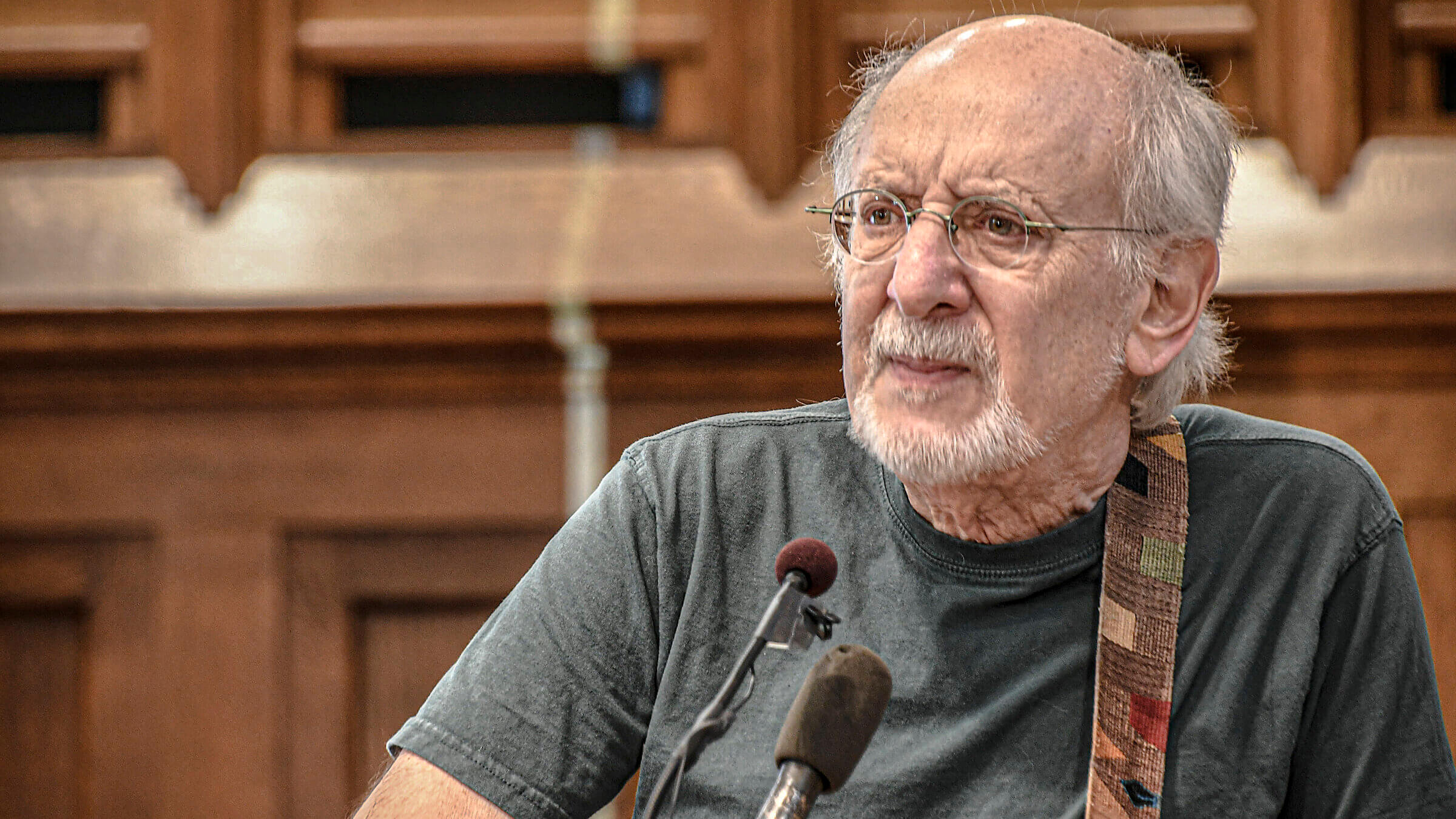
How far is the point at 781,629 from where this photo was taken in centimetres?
98

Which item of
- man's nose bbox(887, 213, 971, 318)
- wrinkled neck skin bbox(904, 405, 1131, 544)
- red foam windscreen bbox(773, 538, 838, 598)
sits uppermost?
man's nose bbox(887, 213, 971, 318)

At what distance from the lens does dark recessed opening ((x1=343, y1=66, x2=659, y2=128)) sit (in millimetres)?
2516

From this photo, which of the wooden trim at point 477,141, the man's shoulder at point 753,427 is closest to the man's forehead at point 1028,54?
the man's shoulder at point 753,427

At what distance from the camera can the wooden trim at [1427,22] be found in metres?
2.43

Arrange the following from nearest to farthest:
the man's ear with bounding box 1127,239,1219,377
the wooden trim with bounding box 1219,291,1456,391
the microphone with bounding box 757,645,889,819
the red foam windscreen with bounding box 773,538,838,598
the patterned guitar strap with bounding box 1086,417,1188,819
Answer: the microphone with bounding box 757,645,889,819 < the red foam windscreen with bounding box 773,538,838,598 < the patterned guitar strap with bounding box 1086,417,1188,819 < the man's ear with bounding box 1127,239,1219,377 < the wooden trim with bounding box 1219,291,1456,391

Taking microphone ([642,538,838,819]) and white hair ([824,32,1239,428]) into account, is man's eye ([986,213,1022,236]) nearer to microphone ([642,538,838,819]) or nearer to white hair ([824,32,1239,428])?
white hair ([824,32,1239,428])

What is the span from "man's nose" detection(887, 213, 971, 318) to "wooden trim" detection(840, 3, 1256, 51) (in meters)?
1.17

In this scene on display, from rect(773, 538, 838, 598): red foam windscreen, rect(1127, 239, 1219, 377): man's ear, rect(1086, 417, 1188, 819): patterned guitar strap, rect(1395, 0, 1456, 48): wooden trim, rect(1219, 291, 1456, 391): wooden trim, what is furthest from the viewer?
rect(1395, 0, 1456, 48): wooden trim

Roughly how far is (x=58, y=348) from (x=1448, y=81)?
2478 millimetres

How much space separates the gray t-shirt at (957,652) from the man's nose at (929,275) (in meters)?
0.22

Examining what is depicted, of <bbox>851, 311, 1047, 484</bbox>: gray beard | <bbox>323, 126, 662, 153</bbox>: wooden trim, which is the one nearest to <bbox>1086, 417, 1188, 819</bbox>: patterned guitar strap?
<bbox>851, 311, 1047, 484</bbox>: gray beard

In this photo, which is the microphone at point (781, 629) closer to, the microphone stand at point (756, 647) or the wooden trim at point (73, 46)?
the microphone stand at point (756, 647)

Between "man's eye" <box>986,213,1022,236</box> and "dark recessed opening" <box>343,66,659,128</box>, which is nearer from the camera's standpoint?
"man's eye" <box>986,213,1022,236</box>

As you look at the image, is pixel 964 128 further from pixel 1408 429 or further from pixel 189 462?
pixel 189 462
